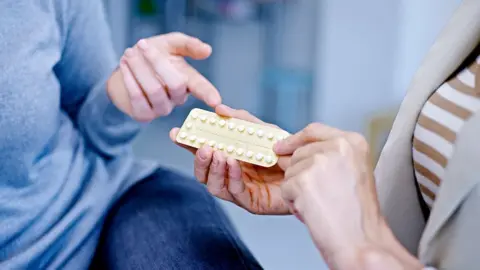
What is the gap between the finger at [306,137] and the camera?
512 mm

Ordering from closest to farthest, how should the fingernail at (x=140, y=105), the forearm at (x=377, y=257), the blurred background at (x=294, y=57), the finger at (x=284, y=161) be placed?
the forearm at (x=377, y=257), the finger at (x=284, y=161), the fingernail at (x=140, y=105), the blurred background at (x=294, y=57)

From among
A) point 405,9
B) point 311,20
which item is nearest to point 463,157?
Result: point 405,9

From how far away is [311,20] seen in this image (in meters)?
2.33

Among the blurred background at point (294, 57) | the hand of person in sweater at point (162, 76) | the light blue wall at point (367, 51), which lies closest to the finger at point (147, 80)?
the hand of person in sweater at point (162, 76)

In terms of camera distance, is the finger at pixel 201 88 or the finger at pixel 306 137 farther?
the finger at pixel 201 88

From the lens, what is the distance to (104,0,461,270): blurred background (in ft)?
6.60

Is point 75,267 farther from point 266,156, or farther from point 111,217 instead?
point 266,156

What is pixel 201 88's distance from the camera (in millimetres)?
661

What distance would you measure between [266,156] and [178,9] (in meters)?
2.02

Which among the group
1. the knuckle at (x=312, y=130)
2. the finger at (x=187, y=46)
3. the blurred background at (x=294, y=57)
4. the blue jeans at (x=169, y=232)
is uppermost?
the finger at (x=187, y=46)

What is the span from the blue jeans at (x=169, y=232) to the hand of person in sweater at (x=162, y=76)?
0.10 meters

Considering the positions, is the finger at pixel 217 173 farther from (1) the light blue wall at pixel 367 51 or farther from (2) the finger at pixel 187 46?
(1) the light blue wall at pixel 367 51

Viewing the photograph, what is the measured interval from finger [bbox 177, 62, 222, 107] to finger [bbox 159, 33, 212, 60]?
0.02 meters

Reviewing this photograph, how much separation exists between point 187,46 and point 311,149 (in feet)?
0.81
